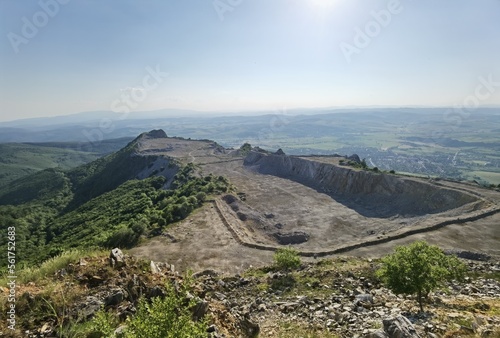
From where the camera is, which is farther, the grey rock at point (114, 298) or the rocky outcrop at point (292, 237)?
the rocky outcrop at point (292, 237)

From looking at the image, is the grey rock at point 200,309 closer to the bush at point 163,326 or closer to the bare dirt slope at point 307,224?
the bush at point 163,326

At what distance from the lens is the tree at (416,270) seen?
12961 millimetres

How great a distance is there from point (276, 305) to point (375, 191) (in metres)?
48.3

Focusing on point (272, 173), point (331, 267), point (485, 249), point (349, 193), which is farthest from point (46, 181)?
point (485, 249)

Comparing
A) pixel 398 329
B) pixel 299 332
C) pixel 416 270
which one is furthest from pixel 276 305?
pixel 398 329

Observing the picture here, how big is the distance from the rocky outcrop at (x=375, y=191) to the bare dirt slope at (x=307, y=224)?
0.71 feet

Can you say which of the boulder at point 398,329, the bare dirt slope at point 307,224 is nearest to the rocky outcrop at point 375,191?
the bare dirt slope at point 307,224

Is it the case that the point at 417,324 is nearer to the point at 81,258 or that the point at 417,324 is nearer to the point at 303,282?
the point at 303,282

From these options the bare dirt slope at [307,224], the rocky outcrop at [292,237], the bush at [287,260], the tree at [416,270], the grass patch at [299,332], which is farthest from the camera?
the rocky outcrop at [292,237]

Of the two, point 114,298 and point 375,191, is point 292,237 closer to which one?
point 375,191

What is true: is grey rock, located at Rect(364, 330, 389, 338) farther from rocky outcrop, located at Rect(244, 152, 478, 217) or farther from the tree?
rocky outcrop, located at Rect(244, 152, 478, 217)

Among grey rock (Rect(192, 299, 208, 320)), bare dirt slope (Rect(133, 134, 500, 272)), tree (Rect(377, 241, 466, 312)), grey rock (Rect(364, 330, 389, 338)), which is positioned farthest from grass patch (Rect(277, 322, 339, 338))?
bare dirt slope (Rect(133, 134, 500, 272))

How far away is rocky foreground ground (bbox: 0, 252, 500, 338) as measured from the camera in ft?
30.3

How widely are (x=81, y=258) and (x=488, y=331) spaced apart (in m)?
14.6
